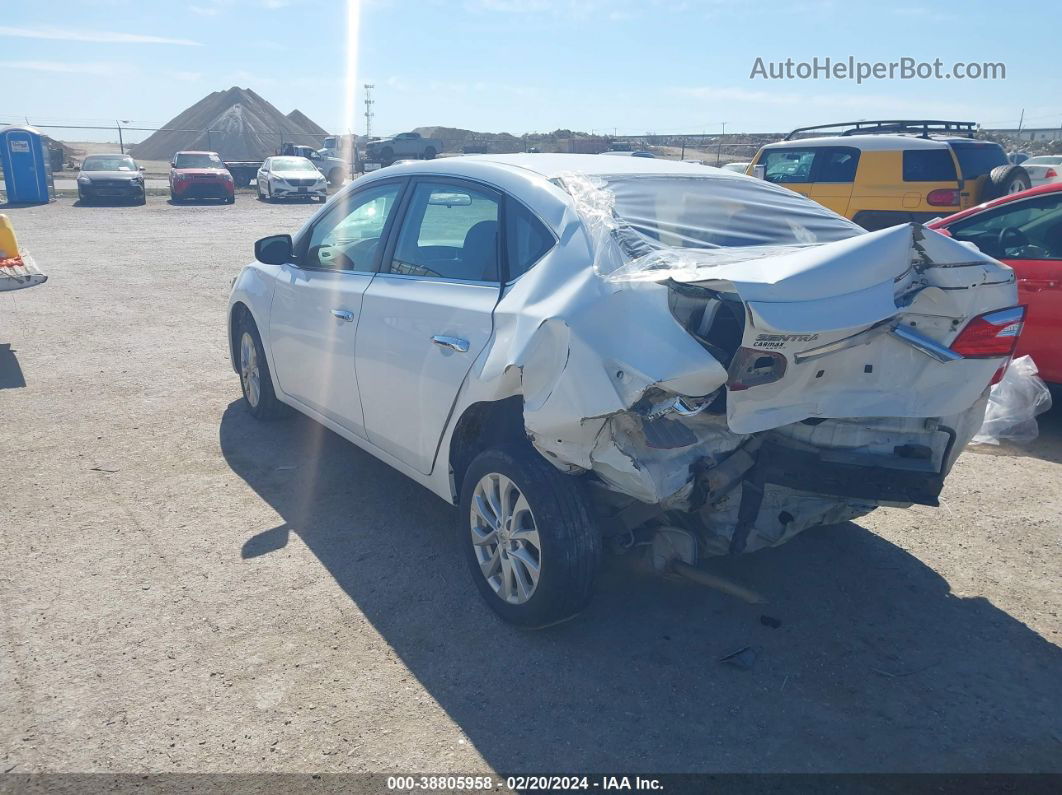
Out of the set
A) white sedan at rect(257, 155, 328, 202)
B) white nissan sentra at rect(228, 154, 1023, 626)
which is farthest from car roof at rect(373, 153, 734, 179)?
white sedan at rect(257, 155, 328, 202)

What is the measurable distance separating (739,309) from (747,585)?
4.99ft

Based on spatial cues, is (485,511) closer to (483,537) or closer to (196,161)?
(483,537)

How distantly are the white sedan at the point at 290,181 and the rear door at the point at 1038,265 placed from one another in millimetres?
25894

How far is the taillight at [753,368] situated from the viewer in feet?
9.22

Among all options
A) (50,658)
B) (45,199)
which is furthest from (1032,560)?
(45,199)

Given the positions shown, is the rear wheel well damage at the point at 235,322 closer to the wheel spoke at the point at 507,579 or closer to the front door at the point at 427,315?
the front door at the point at 427,315

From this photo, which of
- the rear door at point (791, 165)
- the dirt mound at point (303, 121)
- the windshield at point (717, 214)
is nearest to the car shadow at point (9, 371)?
the windshield at point (717, 214)

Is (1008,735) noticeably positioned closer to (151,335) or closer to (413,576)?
(413,576)

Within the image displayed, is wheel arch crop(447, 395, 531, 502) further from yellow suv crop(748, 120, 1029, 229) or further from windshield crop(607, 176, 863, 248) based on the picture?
yellow suv crop(748, 120, 1029, 229)

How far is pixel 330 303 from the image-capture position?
4.67m

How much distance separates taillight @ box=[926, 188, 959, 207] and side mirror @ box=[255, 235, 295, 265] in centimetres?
910

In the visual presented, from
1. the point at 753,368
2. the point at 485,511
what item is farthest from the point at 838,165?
the point at 753,368

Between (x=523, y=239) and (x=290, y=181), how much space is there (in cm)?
2732

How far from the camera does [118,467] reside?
17.2 feet
